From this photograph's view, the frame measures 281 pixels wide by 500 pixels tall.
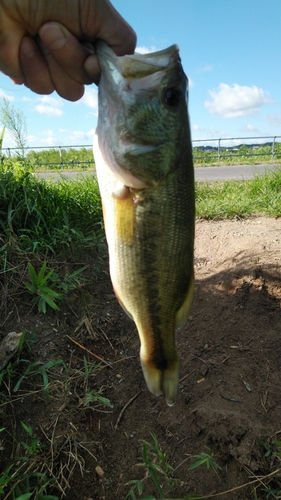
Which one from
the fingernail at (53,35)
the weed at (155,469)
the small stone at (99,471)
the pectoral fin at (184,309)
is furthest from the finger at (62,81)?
the small stone at (99,471)

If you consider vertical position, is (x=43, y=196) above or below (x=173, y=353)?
above

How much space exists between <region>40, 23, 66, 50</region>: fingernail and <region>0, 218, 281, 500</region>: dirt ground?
187 centimetres

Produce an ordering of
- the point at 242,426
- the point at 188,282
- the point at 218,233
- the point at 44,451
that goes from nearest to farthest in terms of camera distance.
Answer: the point at 188,282 < the point at 44,451 < the point at 242,426 < the point at 218,233

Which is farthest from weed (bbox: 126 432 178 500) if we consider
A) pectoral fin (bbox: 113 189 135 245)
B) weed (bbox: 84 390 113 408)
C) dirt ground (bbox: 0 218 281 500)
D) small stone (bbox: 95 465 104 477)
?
pectoral fin (bbox: 113 189 135 245)

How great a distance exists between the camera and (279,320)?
3.36 m

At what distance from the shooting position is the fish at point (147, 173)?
151 centimetres

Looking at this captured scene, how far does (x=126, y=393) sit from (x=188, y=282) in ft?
4.87

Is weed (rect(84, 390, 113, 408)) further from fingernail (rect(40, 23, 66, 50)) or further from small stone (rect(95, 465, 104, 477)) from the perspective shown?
fingernail (rect(40, 23, 66, 50))

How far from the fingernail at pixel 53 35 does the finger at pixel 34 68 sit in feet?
0.60

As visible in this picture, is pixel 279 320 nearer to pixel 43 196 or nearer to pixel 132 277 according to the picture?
pixel 132 277

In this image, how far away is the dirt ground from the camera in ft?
7.55

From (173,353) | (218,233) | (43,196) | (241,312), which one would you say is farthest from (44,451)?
(218,233)

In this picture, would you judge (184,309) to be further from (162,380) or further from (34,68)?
(34,68)

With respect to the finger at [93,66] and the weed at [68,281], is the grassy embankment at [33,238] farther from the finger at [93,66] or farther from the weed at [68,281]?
the finger at [93,66]
